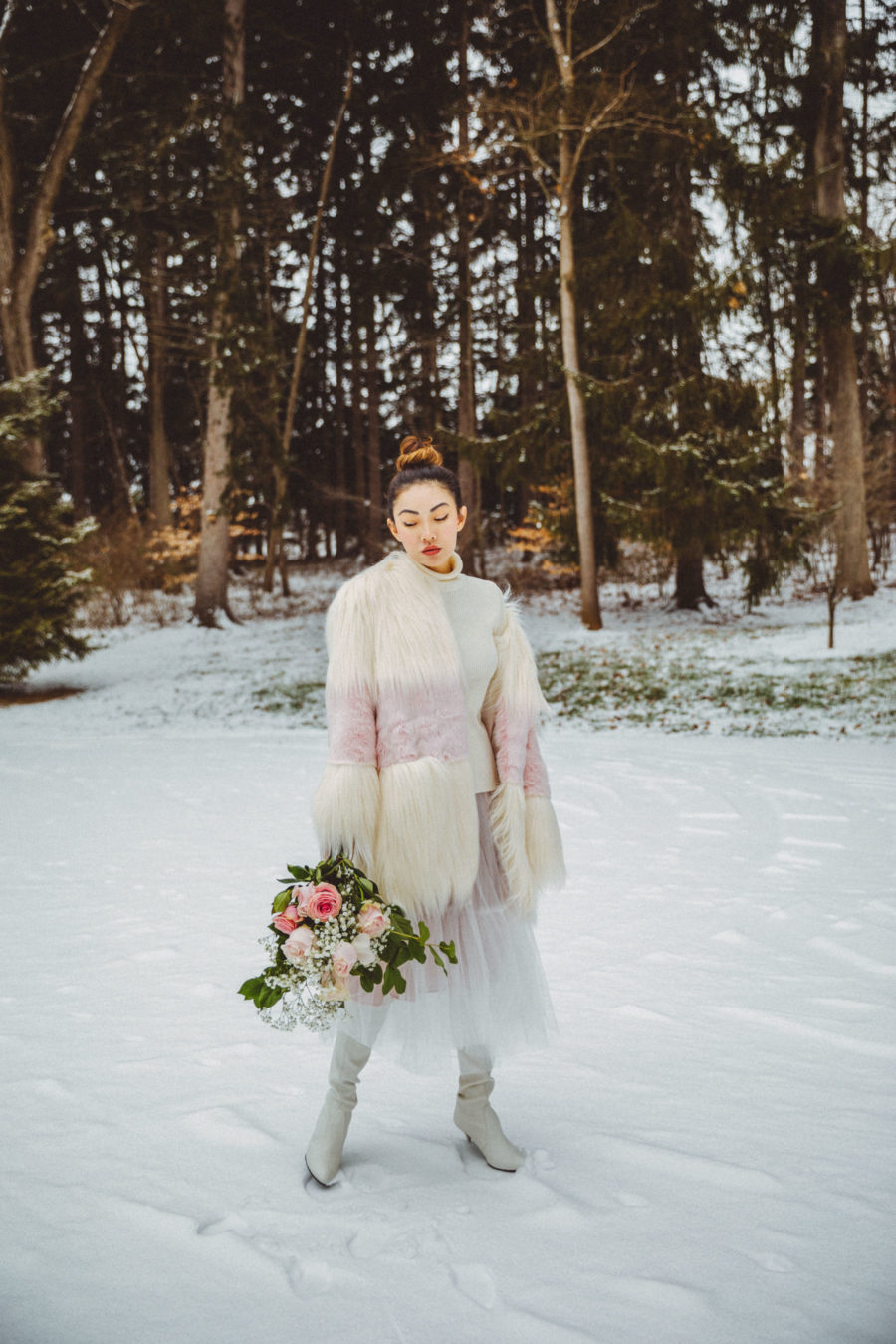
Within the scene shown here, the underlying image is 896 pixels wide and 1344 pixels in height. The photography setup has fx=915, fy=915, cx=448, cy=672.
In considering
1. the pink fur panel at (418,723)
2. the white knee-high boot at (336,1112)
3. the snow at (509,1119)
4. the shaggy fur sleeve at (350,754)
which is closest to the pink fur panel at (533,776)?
the pink fur panel at (418,723)

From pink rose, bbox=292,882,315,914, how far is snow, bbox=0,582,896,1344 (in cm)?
81

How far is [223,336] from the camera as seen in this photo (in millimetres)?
17094

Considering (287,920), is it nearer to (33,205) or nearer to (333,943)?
(333,943)

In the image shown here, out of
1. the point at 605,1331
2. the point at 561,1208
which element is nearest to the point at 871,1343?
the point at 605,1331

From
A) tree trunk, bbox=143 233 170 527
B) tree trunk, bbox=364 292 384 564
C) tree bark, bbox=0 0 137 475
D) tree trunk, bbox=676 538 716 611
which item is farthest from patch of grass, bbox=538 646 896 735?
tree trunk, bbox=143 233 170 527

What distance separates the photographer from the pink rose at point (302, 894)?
215 centimetres

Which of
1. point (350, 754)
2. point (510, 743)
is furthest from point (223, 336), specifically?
point (350, 754)

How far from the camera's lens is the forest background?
15273 mm

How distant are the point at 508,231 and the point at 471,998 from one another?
73.8ft

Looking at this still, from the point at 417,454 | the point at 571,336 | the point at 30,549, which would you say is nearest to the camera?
the point at 417,454

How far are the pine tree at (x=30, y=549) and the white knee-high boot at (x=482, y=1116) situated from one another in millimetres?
11517

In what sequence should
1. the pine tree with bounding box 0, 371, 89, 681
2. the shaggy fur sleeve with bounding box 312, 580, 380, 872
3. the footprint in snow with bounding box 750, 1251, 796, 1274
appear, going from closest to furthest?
the footprint in snow with bounding box 750, 1251, 796, 1274, the shaggy fur sleeve with bounding box 312, 580, 380, 872, the pine tree with bounding box 0, 371, 89, 681

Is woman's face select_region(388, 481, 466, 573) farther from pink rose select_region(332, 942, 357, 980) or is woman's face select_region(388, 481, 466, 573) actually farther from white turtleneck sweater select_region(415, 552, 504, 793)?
pink rose select_region(332, 942, 357, 980)

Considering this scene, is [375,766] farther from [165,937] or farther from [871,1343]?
[165,937]
